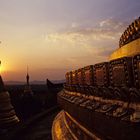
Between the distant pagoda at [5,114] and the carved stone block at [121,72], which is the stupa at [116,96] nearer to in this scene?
the carved stone block at [121,72]

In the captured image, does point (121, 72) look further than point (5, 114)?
No

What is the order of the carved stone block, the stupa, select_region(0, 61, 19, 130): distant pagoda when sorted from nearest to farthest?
the stupa → the carved stone block → select_region(0, 61, 19, 130): distant pagoda

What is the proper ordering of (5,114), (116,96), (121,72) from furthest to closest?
1. (5,114)
2. (116,96)
3. (121,72)

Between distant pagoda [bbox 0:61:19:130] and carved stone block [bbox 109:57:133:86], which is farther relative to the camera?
distant pagoda [bbox 0:61:19:130]

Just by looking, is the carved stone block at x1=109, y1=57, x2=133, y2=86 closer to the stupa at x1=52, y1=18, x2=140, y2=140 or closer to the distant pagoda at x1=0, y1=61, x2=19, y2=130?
the stupa at x1=52, y1=18, x2=140, y2=140

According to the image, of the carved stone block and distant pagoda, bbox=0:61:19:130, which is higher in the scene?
the carved stone block

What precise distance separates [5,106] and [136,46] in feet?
36.7

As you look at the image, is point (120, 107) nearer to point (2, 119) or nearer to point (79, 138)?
point (79, 138)

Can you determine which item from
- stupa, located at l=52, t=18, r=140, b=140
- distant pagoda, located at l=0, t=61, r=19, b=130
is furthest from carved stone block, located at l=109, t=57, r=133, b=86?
distant pagoda, located at l=0, t=61, r=19, b=130

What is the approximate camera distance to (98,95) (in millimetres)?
3547

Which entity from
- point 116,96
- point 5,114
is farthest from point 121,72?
point 5,114

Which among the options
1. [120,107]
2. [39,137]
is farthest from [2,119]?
[120,107]

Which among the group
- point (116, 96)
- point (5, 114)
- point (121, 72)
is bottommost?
point (5, 114)

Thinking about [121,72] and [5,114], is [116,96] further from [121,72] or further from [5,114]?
[5,114]
